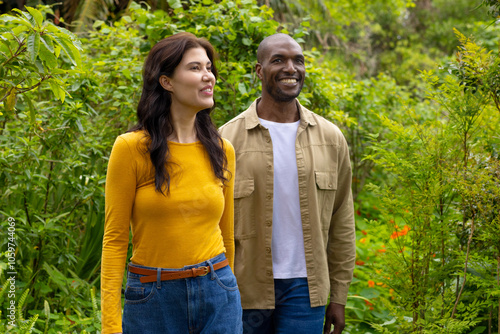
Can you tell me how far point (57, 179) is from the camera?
13.3 feet

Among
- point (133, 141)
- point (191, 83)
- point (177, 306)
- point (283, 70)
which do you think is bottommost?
point (177, 306)

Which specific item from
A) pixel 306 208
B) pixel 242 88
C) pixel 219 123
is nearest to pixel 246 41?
pixel 242 88

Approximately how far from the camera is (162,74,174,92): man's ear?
233cm

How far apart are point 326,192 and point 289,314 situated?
2.10ft

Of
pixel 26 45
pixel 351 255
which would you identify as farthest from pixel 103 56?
pixel 351 255

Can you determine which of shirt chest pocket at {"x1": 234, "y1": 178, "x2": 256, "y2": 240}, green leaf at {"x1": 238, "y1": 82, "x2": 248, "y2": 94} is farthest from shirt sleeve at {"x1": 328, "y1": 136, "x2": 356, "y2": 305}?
green leaf at {"x1": 238, "y1": 82, "x2": 248, "y2": 94}

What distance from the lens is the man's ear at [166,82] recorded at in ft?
7.65

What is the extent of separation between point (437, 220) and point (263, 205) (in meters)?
1.28

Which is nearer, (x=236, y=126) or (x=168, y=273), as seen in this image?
(x=168, y=273)

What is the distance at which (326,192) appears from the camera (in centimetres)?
301

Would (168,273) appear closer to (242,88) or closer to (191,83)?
(191,83)

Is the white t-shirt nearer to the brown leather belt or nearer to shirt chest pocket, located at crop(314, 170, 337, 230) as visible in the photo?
shirt chest pocket, located at crop(314, 170, 337, 230)

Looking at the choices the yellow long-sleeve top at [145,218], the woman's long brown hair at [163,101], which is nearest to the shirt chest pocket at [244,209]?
the woman's long brown hair at [163,101]

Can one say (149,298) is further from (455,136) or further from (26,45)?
(455,136)
